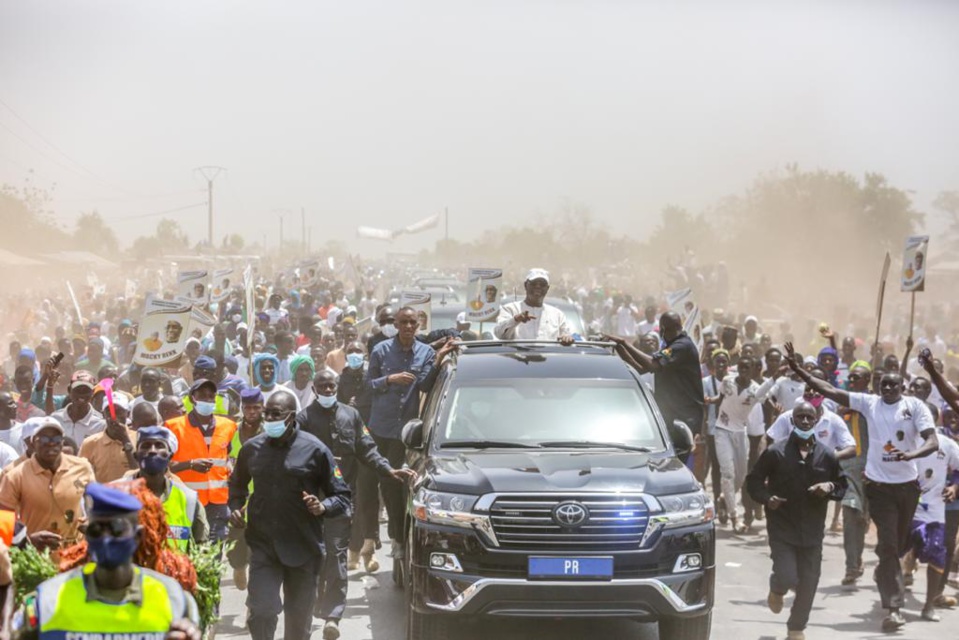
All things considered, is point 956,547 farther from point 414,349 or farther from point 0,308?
point 0,308

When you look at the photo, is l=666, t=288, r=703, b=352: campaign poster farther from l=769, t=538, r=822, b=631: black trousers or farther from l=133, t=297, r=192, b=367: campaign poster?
l=769, t=538, r=822, b=631: black trousers

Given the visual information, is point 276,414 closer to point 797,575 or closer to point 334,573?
point 334,573

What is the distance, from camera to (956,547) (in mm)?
11992

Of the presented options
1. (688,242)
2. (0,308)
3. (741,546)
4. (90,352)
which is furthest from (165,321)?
(688,242)

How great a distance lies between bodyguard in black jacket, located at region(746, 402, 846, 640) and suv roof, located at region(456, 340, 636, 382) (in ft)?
3.98

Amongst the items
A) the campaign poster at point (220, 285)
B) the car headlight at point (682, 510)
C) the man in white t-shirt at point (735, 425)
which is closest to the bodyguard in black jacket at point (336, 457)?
the car headlight at point (682, 510)

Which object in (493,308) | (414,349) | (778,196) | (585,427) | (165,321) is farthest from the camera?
(778,196)

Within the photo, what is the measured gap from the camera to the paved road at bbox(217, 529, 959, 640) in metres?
9.73

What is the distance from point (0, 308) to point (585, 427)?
4450cm

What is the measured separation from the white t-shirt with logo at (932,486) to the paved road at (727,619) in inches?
30.7

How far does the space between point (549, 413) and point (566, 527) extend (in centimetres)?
140

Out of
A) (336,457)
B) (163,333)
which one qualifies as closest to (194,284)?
(163,333)

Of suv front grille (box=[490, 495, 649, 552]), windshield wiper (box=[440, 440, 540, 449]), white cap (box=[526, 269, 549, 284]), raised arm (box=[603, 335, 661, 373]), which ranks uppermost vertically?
white cap (box=[526, 269, 549, 284])

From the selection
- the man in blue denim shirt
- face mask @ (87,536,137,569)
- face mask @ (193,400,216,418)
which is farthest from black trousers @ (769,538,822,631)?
face mask @ (87,536,137,569)
